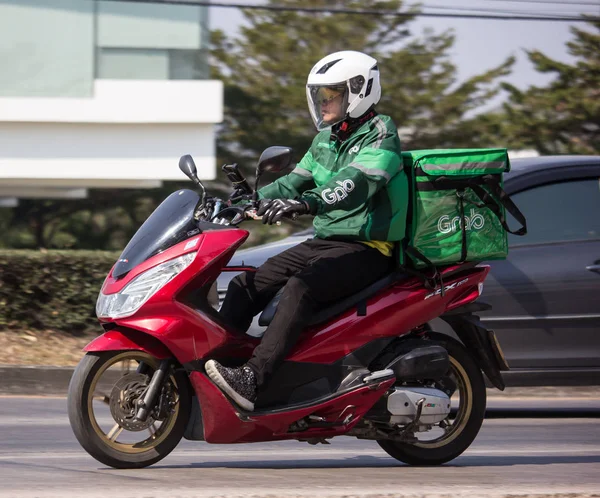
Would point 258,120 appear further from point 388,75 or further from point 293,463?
point 293,463

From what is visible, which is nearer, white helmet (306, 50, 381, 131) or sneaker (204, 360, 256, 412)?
sneaker (204, 360, 256, 412)

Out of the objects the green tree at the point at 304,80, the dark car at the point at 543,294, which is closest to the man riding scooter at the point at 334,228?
the dark car at the point at 543,294

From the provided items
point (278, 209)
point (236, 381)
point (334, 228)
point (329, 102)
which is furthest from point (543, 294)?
point (278, 209)

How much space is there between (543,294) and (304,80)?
15.8m

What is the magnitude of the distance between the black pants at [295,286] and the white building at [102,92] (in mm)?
12296

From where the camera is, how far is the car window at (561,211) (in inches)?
307

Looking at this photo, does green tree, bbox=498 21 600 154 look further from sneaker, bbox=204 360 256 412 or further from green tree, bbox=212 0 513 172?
sneaker, bbox=204 360 256 412

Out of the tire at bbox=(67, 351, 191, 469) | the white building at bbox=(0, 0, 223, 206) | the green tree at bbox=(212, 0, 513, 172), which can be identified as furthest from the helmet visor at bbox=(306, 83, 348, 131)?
the green tree at bbox=(212, 0, 513, 172)

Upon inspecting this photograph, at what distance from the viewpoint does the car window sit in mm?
7801

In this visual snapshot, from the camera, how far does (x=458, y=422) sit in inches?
232

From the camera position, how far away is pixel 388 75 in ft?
78.3

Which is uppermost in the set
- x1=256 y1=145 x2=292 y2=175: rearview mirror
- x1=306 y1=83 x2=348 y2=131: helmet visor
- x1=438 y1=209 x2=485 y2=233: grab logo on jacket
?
x1=306 y1=83 x2=348 y2=131: helmet visor

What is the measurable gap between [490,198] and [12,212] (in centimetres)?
1694

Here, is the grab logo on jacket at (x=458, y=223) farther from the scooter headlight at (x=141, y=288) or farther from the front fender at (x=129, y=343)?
the front fender at (x=129, y=343)
